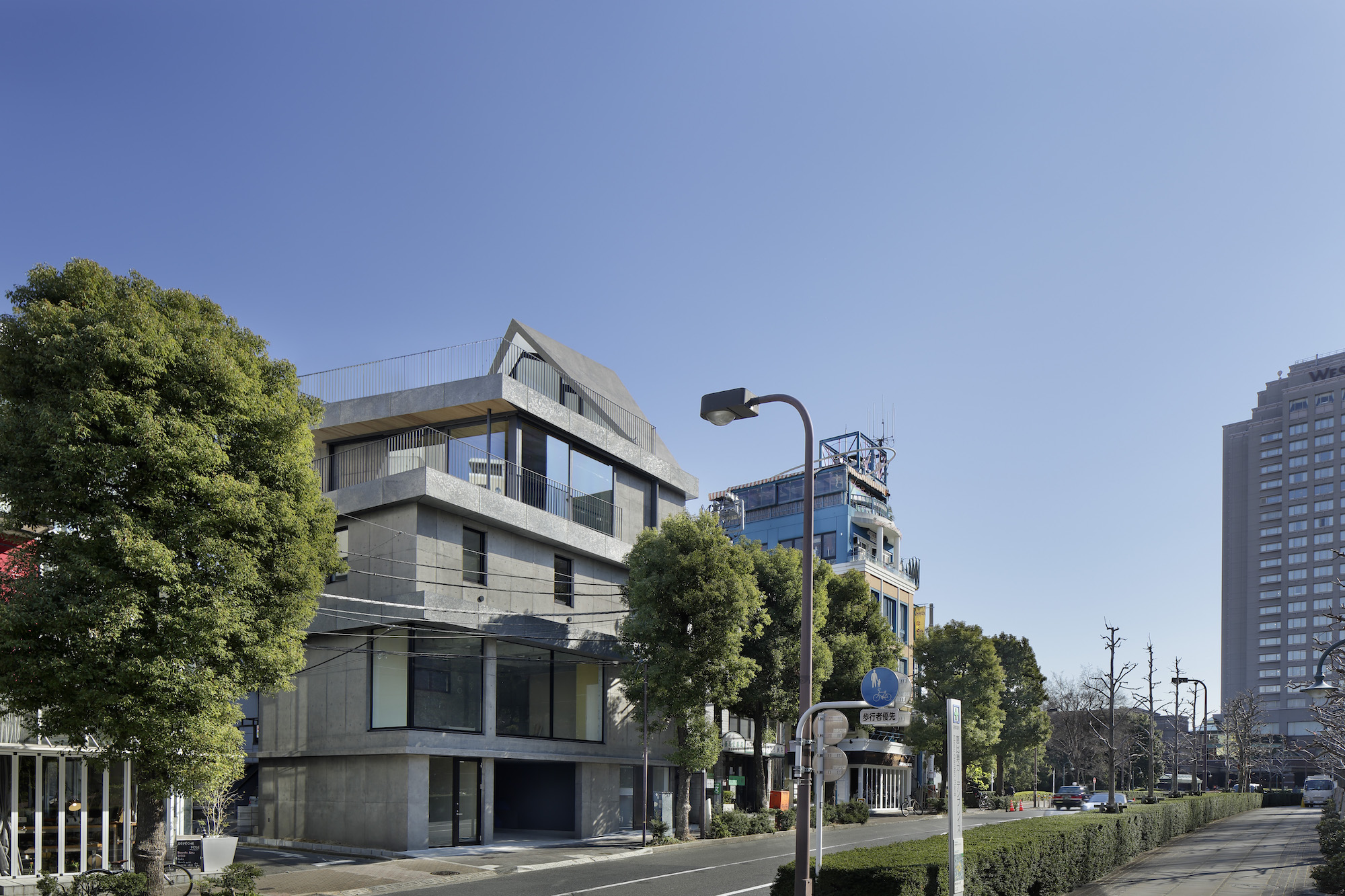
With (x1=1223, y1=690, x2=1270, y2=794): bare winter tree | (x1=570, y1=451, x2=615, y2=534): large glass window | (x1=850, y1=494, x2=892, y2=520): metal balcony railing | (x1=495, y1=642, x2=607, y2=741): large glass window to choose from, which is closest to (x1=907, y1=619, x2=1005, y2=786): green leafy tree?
(x1=850, y1=494, x2=892, y2=520): metal balcony railing

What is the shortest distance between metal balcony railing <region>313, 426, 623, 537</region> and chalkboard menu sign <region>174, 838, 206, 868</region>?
40.2ft

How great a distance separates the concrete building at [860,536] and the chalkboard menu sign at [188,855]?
1559 inches

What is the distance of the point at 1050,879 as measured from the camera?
18344 millimetres

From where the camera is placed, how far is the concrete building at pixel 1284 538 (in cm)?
15675

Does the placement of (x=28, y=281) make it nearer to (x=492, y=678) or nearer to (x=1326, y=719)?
(x=492, y=678)

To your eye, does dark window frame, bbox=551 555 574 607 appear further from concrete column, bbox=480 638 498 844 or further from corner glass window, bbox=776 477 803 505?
corner glass window, bbox=776 477 803 505

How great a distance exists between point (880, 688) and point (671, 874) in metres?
12.7

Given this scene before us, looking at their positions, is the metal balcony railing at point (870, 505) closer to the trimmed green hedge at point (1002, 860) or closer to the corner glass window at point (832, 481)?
the corner glass window at point (832, 481)

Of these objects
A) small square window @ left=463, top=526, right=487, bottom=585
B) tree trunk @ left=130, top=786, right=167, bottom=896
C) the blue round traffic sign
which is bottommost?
tree trunk @ left=130, top=786, right=167, bottom=896

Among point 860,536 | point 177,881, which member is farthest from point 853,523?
point 177,881

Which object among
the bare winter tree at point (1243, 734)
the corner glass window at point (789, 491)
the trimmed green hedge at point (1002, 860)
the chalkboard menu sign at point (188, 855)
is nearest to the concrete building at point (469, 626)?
the chalkboard menu sign at point (188, 855)

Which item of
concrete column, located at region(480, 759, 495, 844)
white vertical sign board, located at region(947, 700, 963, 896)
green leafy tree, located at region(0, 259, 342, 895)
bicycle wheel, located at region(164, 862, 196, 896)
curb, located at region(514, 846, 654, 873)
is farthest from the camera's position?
concrete column, located at region(480, 759, 495, 844)

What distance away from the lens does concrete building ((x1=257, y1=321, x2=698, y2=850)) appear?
94.0ft

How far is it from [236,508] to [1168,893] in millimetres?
18367
